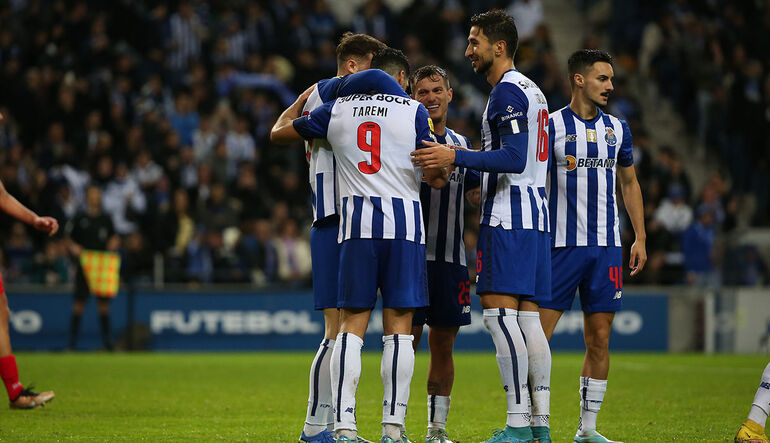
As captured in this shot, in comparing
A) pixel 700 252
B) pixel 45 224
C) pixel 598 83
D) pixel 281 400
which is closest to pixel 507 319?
pixel 598 83

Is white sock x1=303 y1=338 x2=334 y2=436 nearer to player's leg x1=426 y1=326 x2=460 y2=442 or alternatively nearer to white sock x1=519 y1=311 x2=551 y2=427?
player's leg x1=426 y1=326 x2=460 y2=442

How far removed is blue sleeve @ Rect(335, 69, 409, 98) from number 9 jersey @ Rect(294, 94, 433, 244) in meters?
0.04

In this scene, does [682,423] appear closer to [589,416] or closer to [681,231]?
[589,416]

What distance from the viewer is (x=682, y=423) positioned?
790 cm

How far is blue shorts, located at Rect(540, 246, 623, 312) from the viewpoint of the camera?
6.99 meters

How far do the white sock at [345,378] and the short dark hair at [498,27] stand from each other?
2.00 metres

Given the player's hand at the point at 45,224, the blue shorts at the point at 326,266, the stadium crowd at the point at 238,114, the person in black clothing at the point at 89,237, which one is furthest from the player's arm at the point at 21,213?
the stadium crowd at the point at 238,114

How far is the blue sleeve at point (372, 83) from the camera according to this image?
610cm

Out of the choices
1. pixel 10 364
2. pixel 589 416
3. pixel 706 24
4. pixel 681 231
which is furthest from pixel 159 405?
pixel 706 24

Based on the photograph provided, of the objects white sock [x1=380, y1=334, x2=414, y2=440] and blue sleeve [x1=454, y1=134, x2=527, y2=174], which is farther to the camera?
blue sleeve [x1=454, y1=134, x2=527, y2=174]

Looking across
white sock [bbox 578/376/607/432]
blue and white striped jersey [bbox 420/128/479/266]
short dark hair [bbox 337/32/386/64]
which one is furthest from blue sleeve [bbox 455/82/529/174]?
white sock [bbox 578/376/607/432]

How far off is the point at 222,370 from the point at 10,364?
5.01m

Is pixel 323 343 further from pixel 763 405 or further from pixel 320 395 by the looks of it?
pixel 763 405

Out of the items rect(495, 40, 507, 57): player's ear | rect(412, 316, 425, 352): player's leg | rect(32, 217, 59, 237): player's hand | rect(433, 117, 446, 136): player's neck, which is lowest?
rect(412, 316, 425, 352): player's leg
